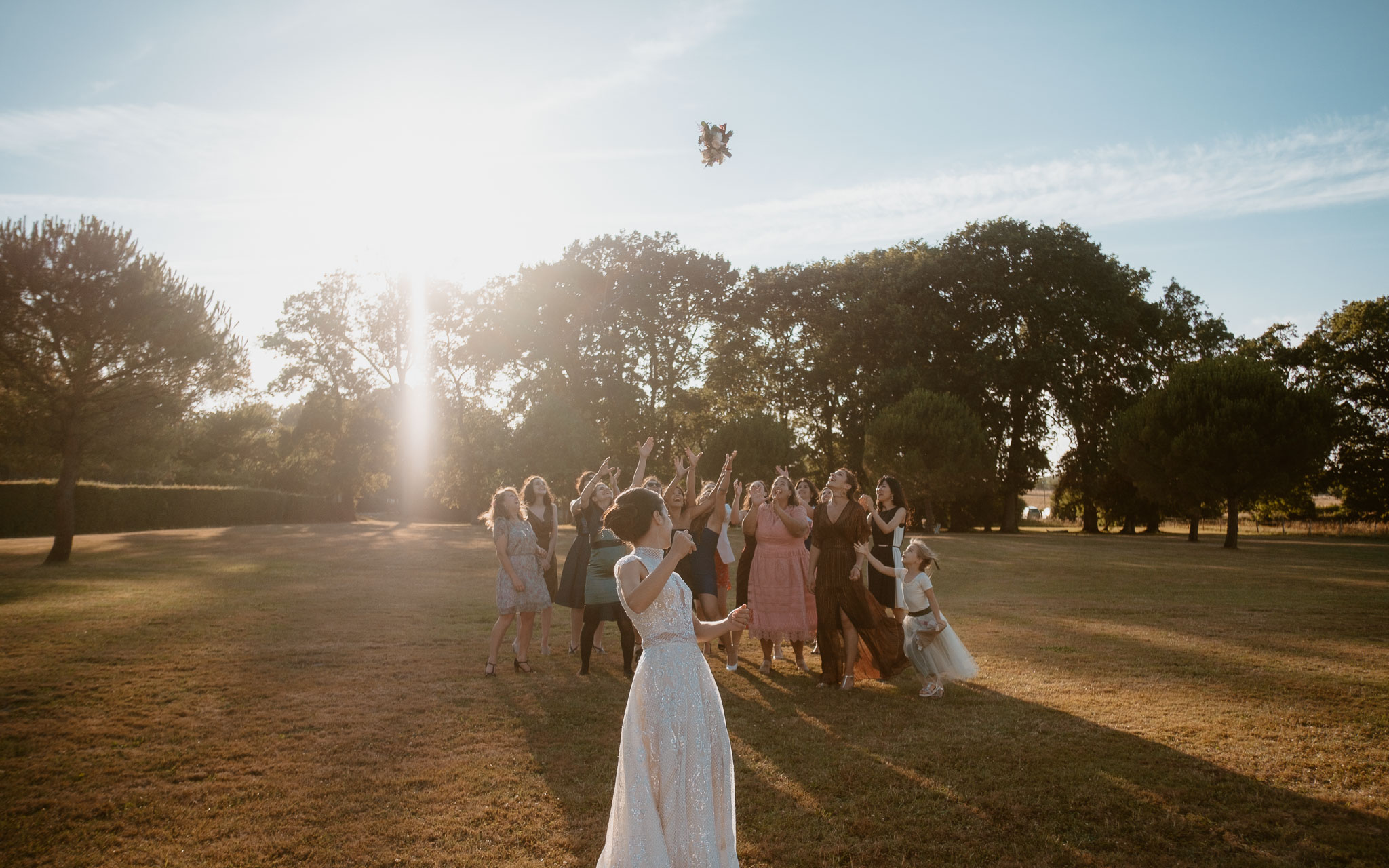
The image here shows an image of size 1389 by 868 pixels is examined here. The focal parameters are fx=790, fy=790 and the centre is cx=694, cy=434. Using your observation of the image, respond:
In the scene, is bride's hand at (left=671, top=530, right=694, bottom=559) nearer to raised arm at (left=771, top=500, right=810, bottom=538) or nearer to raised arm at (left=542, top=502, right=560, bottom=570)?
raised arm at (left=771, top=500, right=810, bottom=538)

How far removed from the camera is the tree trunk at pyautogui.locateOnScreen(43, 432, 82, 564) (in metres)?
21.6

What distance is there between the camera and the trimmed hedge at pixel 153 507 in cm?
3247

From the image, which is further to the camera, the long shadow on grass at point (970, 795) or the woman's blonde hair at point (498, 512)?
the woman's blonde hair at point (498, 512)

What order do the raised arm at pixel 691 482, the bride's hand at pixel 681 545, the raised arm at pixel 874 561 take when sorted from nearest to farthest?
the bride's hand at pixel 681 545, the raised arm at pixel 691 482, the raised arm at pixel 874 561

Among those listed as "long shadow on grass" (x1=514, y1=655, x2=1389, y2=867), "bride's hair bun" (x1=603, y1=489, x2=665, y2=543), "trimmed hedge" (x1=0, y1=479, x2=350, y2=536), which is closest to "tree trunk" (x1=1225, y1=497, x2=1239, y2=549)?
"long shadow on grass" (x1=514, y1=655, x2=1389, y2=867)

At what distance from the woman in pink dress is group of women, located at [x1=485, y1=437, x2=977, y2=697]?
0.01m

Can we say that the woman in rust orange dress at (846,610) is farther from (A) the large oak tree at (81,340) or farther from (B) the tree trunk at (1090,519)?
(B) the tree trunk at (1090,519)

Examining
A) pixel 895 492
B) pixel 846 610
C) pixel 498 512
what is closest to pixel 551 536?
pixel 498 512

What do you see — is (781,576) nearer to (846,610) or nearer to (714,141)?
(846,610)

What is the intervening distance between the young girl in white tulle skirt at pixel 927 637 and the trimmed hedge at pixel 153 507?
3763cm

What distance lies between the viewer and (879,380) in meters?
43.1

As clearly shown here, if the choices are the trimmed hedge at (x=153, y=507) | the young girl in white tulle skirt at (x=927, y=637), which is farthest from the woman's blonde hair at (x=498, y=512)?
the trimmed hedge at (x=153, y=507)

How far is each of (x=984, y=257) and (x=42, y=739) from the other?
43082 millimetres

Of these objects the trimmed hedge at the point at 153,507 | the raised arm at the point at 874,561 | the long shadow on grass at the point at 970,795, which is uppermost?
the raised arm at the point at 874,561
